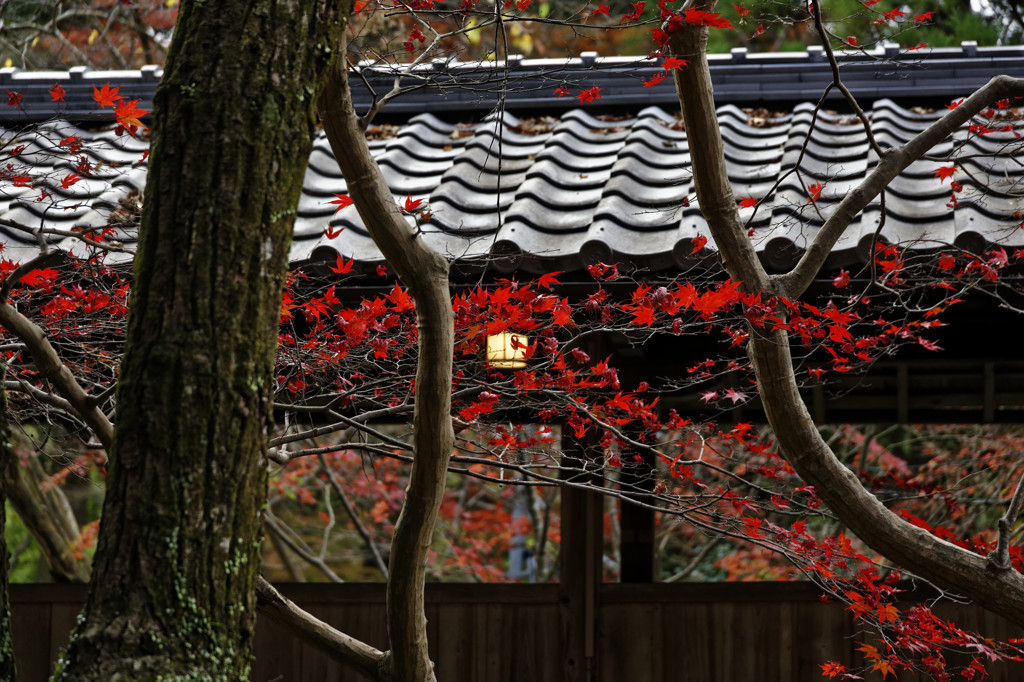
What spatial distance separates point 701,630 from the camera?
4.80 m

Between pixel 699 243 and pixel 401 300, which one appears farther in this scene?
pixel 699 243

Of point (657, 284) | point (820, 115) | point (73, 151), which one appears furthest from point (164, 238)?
point (820, 115)

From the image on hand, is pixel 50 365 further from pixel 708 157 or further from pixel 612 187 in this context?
pixel 612 187

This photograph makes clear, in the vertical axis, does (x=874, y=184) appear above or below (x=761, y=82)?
below

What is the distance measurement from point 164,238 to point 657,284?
8.08 feet

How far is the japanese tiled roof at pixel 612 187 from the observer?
3955 mm

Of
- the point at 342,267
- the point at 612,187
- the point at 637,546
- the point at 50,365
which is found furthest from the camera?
the point at 637,546

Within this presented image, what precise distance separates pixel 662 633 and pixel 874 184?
99.0 inches

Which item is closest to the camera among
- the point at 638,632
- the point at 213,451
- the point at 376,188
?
the point at 213,451

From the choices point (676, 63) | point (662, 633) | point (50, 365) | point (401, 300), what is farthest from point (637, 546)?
point (50, 365)

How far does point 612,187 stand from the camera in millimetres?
4602

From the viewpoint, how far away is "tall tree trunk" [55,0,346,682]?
168cm

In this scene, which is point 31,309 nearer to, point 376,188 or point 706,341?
point 376,188

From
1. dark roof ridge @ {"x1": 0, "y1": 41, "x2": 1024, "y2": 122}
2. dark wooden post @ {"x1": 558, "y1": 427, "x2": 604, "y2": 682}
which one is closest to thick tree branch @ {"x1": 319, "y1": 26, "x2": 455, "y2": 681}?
dark wooden post @ {"x1": 558, "y1": 427, "x2": 604, "y2": 682}
